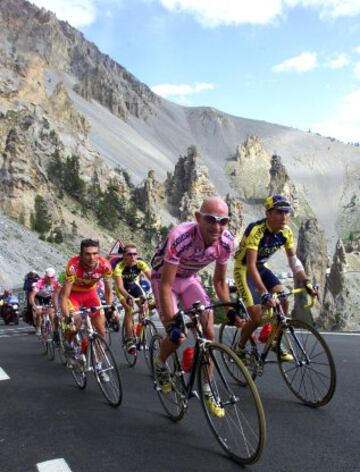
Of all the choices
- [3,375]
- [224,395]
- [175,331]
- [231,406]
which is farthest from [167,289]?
[3,375]

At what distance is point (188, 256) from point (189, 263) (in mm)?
215

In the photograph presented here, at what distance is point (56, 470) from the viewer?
450 centimetres

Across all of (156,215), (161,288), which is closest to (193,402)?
(161,288)

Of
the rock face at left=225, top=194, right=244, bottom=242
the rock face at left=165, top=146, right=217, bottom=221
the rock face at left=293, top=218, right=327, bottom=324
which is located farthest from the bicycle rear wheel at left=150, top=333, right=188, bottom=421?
the rock face at left=225, top=194, right=244, bottom=242

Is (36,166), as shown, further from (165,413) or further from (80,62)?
(80,62)

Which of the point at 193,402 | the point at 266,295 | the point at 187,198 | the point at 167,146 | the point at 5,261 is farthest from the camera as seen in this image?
the point at 167,146

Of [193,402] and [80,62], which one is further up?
[80,62]

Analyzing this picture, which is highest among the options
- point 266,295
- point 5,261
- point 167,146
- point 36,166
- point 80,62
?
point 80,62

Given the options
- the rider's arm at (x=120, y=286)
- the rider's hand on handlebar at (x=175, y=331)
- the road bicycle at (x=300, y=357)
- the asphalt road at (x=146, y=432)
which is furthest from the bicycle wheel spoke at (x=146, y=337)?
Answer: the rider's hand on handlebar at (x=175, y=331)

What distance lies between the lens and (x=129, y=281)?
10.3 metres

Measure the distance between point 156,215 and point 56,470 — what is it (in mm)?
85335

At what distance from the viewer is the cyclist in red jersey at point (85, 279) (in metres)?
7.68

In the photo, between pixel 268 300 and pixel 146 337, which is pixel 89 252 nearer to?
pixel 146 337

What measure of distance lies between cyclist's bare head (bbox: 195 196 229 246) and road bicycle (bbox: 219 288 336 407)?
0.96 metres
